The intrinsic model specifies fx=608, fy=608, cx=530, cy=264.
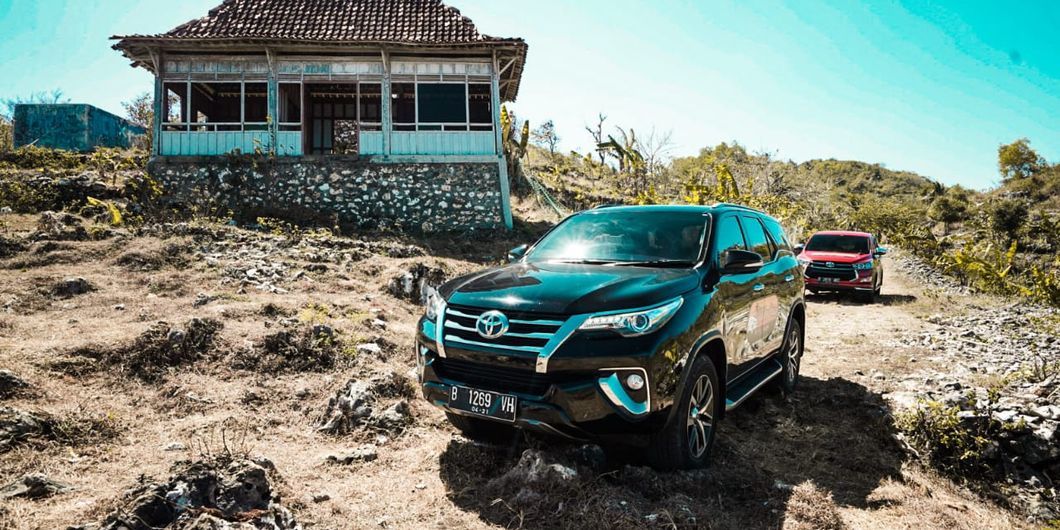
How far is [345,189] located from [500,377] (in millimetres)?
13768

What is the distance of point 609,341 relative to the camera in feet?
11.2

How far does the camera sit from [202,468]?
3.09 metres

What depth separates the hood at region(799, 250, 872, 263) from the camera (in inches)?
523

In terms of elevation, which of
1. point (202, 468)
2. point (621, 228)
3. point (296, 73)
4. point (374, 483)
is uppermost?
point (296, 73)

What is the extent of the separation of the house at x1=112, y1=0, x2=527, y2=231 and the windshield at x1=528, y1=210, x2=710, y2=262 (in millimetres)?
11518

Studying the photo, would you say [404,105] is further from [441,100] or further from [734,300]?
[734,300]

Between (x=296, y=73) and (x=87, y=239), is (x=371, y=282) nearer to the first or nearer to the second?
(x=87, y=239)

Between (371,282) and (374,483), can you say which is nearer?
(374,483)

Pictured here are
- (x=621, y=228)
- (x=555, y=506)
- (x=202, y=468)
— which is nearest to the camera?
(x=202, y=468)

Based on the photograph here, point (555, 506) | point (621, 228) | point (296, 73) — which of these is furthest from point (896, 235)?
point (555, 506)

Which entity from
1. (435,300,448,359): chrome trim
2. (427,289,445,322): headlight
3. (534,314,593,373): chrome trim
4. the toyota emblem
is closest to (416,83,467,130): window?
(427,289,445,322): headlight

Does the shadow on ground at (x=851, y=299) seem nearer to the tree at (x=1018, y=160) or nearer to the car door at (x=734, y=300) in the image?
the car door at (x=734, y=300)

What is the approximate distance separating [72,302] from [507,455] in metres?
6.53

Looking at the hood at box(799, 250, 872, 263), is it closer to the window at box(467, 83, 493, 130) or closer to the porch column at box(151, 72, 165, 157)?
the window at box(467, 83, 493, 130)
